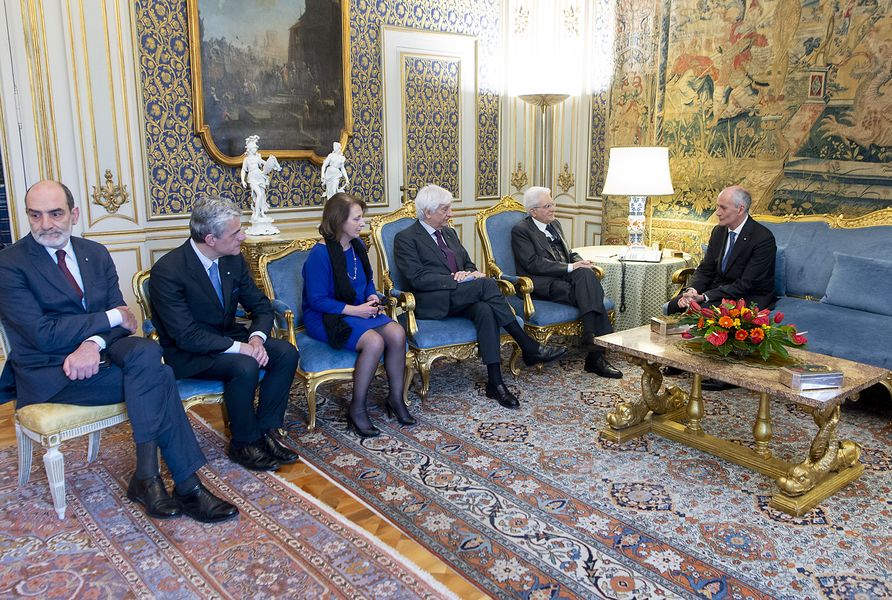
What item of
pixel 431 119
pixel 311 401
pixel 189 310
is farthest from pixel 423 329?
pixel 431 119

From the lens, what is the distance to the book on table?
2893mm

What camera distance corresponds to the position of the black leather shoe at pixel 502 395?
413 centimetres

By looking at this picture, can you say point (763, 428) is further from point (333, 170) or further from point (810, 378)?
point (333, 170)

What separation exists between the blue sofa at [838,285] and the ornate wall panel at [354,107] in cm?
312

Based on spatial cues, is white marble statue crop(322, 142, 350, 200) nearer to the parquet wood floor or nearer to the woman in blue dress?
the woman in blue dress

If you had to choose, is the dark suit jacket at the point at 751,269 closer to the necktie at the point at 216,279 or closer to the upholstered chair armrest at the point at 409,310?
the upholstered chair armrest at the point at 409,310

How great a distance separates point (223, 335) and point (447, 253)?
5.34 feet

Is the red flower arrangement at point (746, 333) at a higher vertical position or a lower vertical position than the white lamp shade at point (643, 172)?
lower

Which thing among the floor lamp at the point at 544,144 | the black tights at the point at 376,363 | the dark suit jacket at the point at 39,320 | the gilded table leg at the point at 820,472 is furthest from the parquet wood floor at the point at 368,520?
the floor lamp at the point at 544,144

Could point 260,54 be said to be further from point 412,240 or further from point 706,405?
point 706,405

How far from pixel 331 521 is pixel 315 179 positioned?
3.70m

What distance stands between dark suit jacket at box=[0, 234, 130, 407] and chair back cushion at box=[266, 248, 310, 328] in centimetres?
109

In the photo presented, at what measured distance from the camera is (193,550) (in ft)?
8.63

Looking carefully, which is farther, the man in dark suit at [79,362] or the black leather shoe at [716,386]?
the black leather shoe at [716,386]
